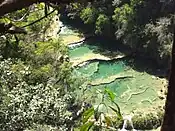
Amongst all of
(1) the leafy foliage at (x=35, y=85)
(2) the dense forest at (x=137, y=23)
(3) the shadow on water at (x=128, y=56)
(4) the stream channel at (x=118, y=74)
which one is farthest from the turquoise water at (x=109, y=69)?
(1) the leafy foliage at (x=35, y=85)

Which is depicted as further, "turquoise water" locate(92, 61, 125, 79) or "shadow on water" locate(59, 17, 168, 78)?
"shadow on water" locate(59, 17, 168, 78)

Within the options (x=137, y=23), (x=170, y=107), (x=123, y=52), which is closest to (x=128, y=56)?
(x=123, y=52)

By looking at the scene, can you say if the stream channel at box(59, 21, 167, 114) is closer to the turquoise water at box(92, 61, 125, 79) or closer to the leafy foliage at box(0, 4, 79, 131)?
the turquoise water at box(92, 61, 125, 79)

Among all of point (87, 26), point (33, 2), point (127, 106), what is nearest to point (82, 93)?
point (127, 106)

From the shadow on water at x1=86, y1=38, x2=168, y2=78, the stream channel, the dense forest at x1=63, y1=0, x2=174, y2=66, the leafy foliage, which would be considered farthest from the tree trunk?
the dense forest at x1=63, y1=0, x2=174, y2=66

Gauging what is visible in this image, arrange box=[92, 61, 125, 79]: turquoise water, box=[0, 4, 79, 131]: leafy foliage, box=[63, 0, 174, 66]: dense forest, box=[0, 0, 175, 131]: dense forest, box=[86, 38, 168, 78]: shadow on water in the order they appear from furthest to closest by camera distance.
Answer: box=[86, 38, 168, 78]: shadow on water → box=[63, 0, 174, 66]: dense forest → box=[92, 61, 125, 79]: turquoise water → box=[0, 4, 79, 131]: leafy foliage → box=[0, 0, 175, 131]: dense forest

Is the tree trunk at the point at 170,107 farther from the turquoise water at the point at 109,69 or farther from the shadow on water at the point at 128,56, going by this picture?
the shadow on water at the point at 128,56

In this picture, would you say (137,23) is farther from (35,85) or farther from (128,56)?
(35,85)
